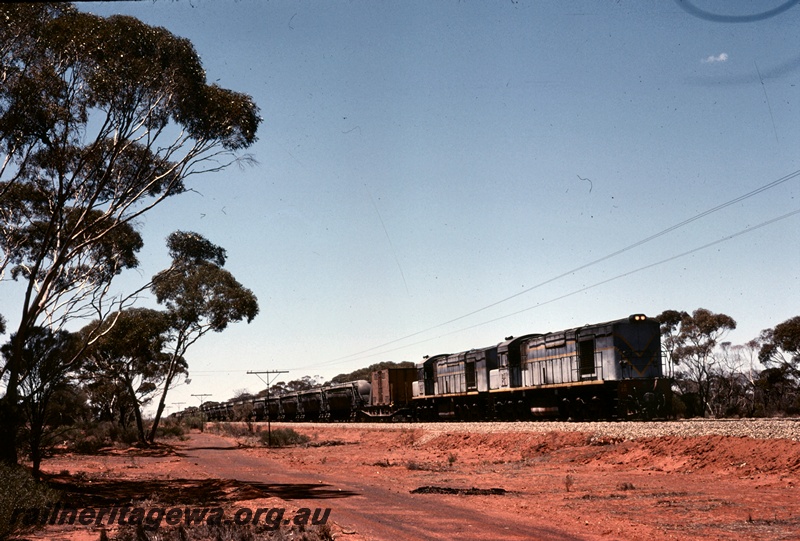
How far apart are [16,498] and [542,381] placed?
25.9 meters

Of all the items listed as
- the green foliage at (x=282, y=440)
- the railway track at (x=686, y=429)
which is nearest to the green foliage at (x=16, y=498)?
the railway track at (x=686, y=429)

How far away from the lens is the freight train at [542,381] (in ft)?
95.7

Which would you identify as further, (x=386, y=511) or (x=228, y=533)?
(x=386, y=511)

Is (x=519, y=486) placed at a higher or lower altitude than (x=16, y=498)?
lower

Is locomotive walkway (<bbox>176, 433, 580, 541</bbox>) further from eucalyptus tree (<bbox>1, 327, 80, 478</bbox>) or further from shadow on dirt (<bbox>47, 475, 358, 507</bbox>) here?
eucalyptus tree (<bbox>1, 327, 80, 478</bbox>)

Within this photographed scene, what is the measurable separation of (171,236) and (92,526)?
22.1m

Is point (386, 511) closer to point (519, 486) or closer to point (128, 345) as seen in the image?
point (519, 486)

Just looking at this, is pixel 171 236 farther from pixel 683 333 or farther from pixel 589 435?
pixel 683 333

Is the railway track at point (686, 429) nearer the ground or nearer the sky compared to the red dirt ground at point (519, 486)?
nearer the sky

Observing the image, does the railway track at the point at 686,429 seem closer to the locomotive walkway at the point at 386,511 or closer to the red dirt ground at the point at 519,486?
the red dirt ground at the point at 519,486

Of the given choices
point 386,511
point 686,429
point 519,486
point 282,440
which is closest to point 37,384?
point 386,511

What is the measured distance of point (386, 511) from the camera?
45.0ft

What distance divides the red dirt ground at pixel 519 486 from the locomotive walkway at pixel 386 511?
0.03 m

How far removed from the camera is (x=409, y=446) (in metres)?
35.2
